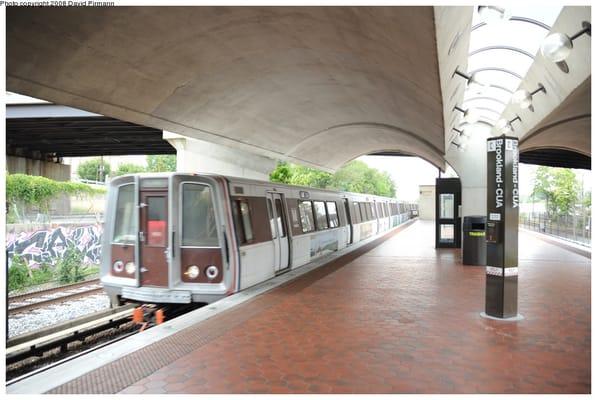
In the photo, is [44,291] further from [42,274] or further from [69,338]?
[69,338]

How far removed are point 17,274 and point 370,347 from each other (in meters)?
15.8

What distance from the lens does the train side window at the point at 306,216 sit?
13125 millimetres

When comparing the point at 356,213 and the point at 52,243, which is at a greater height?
the point at 356,213

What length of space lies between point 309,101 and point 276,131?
169 inches

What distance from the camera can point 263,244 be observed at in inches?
400

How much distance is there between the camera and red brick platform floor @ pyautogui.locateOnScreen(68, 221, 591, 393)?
4.89 metres

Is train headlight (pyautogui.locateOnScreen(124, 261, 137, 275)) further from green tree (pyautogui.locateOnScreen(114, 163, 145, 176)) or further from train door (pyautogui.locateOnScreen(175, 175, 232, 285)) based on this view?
green tree (pyautogui.locateOnScreen(114, 163, 145, 176))

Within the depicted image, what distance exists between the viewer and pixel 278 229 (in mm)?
11203

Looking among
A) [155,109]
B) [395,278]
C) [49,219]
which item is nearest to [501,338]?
[395,278]

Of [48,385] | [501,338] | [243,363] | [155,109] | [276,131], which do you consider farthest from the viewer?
[276,131]

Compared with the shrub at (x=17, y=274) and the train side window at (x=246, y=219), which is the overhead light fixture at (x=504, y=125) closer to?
the train side window at (x=246, y=219)

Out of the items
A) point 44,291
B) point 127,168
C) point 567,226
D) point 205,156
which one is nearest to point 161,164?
point 127,168

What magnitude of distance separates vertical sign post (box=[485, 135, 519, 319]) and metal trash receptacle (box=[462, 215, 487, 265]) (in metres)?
5.93

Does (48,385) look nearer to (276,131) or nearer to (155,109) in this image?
(155,109)
